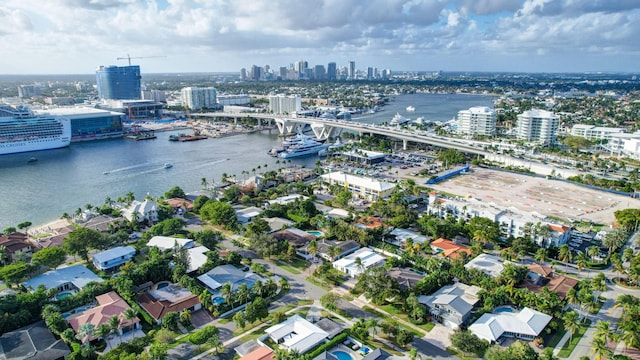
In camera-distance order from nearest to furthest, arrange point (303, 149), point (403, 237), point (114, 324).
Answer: point (114, 324), point (403, 237), point (303, 149)

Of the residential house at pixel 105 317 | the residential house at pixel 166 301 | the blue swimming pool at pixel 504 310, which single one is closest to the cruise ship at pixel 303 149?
the residential house at pixel 166 301

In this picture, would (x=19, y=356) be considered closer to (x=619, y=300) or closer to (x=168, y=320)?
(x=168, y=320)

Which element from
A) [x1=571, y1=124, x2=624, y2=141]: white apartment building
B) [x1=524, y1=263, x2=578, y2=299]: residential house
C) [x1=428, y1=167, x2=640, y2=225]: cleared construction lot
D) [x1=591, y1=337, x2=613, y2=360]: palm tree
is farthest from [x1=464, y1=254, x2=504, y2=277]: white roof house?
[x1=571, y1=124, x2=624, y2=141]: white apartment building

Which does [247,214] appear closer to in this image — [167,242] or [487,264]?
[167,242]

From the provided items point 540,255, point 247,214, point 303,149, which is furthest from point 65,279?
point 303,149

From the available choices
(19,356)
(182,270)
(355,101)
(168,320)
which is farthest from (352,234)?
(355,101)
